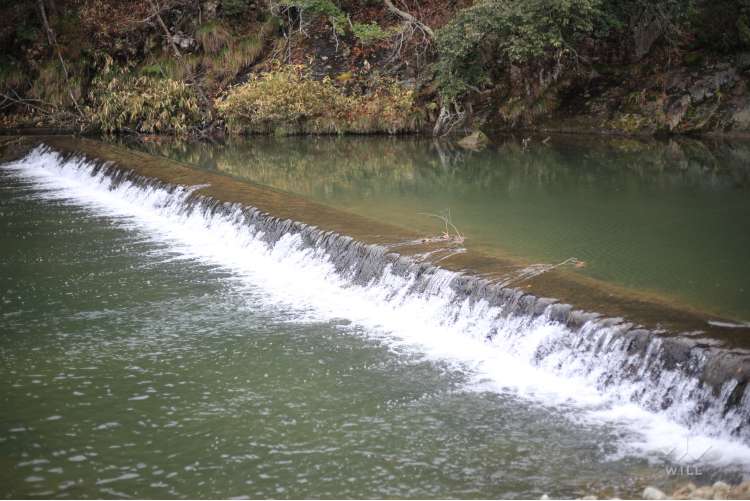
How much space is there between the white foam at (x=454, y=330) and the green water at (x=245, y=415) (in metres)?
0.21

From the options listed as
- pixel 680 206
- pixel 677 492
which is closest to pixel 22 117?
pixel 680 206

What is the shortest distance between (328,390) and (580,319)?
7.45 ft

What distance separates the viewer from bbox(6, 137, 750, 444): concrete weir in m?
6.07

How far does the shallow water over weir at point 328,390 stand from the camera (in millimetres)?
5535

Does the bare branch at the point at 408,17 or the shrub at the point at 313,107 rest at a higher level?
the bare branch at the point at 408,17

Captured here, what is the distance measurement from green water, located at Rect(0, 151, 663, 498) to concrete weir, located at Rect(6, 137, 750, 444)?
24.3 inches

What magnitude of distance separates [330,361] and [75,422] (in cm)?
232

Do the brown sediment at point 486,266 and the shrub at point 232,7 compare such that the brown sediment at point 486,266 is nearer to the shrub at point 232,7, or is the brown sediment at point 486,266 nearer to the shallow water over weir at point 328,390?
the shallow water over weir at point 328,390

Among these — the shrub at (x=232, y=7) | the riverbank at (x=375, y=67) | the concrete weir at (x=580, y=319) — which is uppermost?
the shrub at (x=232, y=7)

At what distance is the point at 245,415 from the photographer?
653 centimetres

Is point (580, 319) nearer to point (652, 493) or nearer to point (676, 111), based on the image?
point (652, 493)

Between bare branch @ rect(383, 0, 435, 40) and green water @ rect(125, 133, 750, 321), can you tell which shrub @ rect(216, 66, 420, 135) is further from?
bare branch @ rect(383, 0, 435, 40)

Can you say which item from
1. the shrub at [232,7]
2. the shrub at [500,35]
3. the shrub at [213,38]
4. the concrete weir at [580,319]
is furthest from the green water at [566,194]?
the shrub at [232,7]

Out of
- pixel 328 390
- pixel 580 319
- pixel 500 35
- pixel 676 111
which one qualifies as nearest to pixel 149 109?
pixel 500 35
